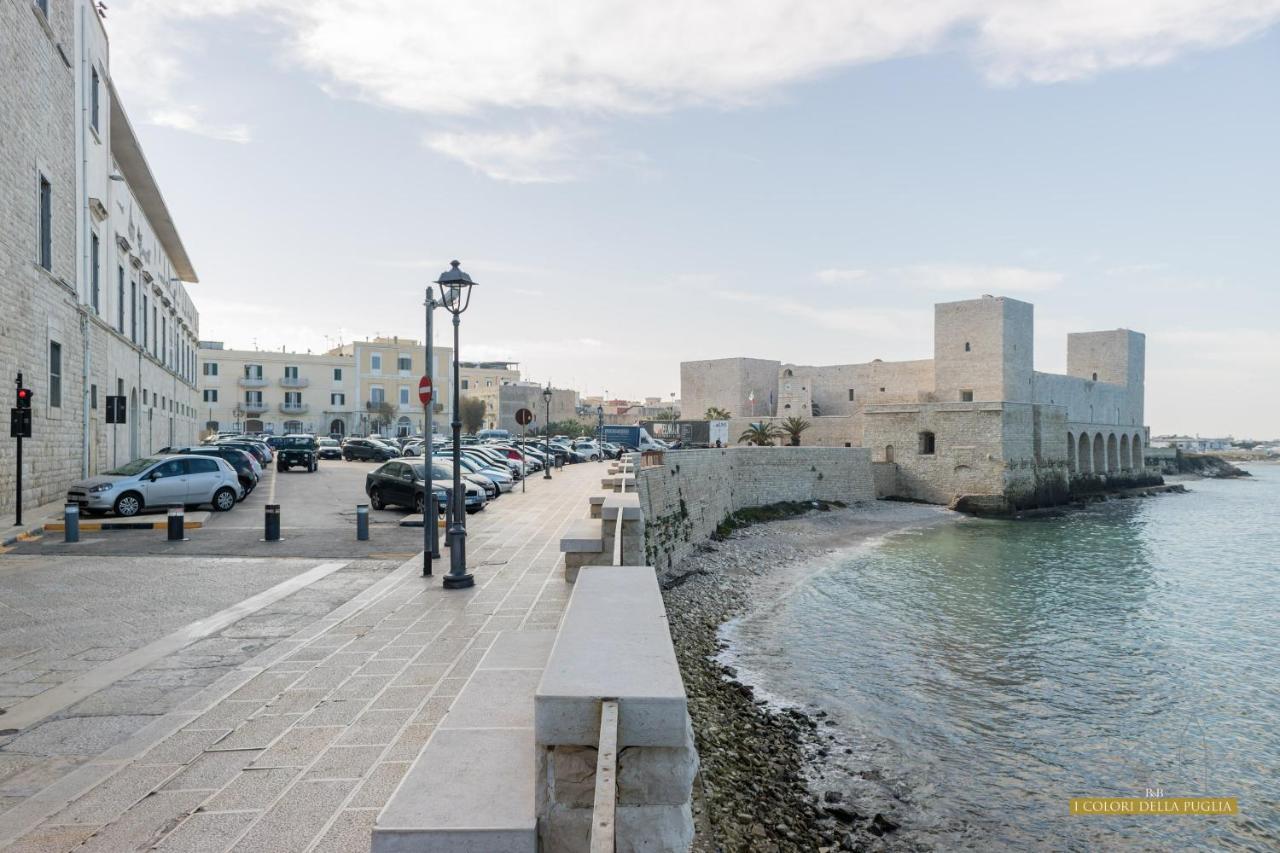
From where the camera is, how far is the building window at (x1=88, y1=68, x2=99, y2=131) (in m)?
21.0

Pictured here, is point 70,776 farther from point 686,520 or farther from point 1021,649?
point 686,520

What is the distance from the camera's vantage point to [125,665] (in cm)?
657

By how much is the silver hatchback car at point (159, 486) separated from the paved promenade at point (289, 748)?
1085cm

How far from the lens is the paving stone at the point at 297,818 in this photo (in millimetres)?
3656

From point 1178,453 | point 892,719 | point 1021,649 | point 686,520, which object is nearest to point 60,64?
point 686,520

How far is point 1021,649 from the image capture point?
15.1 metres

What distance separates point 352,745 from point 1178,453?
98.7 meters

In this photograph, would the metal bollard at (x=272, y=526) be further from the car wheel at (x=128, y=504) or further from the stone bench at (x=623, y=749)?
the stone bench at (x=623, y=749)

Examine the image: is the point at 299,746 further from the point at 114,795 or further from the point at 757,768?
the point at 757,768

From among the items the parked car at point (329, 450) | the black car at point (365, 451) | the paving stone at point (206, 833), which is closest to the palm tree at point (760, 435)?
the black car at point (365, 451)

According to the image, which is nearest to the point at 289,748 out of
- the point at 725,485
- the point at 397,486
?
the point at 397,486

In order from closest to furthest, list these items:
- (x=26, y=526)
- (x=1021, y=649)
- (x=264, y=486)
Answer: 1. (x=26, y=526)
2. (x=1021, y=649)
3. (x=264, y=486)

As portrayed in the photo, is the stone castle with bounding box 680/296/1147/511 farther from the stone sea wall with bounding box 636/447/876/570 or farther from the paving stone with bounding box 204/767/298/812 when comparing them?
the paving stone with bounding box 204/767/298/812

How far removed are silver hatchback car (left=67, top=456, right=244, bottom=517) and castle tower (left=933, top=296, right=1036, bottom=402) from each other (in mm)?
41838
